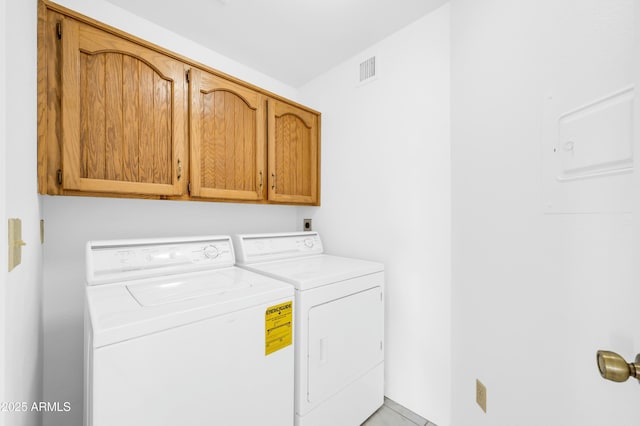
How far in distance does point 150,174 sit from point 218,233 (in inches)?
29.6

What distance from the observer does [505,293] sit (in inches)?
42.3

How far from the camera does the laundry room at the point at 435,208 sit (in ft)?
2.25

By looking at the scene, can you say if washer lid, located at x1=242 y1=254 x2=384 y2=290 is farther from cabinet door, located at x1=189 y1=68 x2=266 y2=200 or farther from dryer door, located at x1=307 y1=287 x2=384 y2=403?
cabinet door, located at x1=189 y1=68 x2=266 y2=200

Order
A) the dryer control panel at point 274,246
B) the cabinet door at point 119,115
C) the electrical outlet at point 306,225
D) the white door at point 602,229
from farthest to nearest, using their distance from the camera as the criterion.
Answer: the electrical outlet at point 306,225 → the dryer control panel at point 274,246 → the cabinet door at point 119,115 → the white door at point 602,229

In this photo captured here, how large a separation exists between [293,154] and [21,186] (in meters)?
1.56

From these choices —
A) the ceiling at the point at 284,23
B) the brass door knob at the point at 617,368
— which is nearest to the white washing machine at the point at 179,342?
the brass door knob at the point at 617,368

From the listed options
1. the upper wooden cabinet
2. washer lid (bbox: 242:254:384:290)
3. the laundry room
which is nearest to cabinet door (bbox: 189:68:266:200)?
the upper wooden cabinet

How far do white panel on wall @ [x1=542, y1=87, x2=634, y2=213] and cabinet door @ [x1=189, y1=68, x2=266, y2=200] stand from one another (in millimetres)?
1590

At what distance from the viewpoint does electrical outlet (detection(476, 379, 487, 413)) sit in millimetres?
1200

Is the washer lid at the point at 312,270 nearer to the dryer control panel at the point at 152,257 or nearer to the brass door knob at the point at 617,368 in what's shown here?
the dryer control panel at the point at 152,257

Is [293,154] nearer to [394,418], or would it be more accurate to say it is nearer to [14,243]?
[14,243]

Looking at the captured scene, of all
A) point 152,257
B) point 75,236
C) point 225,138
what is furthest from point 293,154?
point 75,236

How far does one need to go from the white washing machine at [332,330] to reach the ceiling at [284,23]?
4.79 feet

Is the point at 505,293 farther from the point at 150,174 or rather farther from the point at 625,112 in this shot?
the point at 150,174
